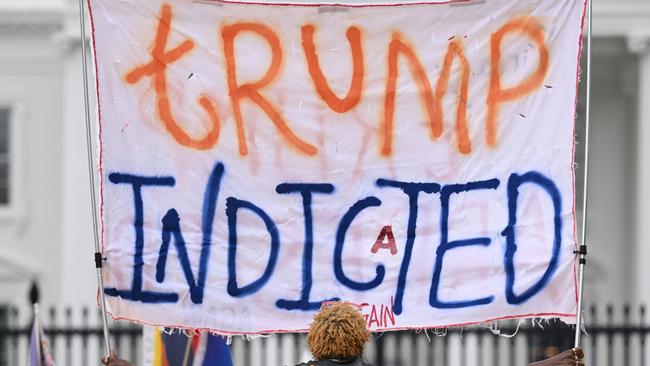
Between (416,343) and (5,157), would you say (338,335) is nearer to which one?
(416,343)

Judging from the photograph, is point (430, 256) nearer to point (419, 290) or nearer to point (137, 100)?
point (419, 290)

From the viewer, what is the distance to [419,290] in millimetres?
6395

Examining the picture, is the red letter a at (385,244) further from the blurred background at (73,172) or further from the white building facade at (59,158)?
the white building facade at (59,158)

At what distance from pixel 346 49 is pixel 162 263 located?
3.42 ft

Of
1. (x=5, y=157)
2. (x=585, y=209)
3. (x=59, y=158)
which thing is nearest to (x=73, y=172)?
(x=59, y=158)

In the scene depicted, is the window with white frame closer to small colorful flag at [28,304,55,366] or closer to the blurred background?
the blurred background

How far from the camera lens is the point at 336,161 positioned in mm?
6496

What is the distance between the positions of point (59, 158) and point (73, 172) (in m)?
3.61

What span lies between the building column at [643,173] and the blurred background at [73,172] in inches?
0.7

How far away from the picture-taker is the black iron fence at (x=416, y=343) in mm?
13055

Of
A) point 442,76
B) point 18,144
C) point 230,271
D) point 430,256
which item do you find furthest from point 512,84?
point 18,144

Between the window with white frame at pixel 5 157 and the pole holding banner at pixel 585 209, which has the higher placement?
the pole holding banner at pixel 585 209

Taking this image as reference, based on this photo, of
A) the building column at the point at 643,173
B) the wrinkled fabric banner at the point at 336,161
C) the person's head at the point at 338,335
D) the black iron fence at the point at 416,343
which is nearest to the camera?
the person's head at the point at 338,335

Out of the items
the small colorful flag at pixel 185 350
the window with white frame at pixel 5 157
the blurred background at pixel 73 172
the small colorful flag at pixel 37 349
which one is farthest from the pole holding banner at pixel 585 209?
the window with white frame at pixel 5 157
